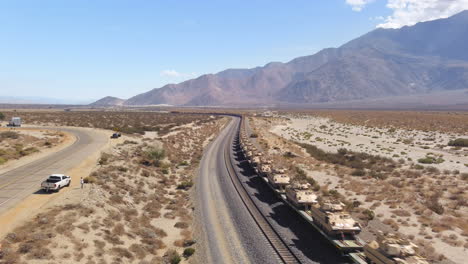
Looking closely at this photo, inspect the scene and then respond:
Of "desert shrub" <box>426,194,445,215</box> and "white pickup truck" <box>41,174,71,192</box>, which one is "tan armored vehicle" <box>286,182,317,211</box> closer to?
"desert shrub" <box>426,194,445,215</box>

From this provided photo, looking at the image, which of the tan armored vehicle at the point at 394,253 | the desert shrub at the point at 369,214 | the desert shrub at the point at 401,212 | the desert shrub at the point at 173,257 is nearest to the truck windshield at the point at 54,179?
the desert shrub at the point at 173,257

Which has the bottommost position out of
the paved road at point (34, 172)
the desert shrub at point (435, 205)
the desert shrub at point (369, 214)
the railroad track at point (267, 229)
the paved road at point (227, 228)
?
the paved road at point (227, 228)

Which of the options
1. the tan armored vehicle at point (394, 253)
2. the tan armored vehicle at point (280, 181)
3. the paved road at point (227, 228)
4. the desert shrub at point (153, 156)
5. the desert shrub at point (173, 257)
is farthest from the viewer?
the desert shrub at point (153, 156)

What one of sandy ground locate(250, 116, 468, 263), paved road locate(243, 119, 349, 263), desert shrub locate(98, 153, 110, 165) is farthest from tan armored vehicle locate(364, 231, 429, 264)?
desert shrub locate(98, 153, 110, 165)

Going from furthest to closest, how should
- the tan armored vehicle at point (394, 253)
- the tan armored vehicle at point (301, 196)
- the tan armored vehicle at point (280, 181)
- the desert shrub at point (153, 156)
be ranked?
the desert shrub at point (153, 156), the tan armored vehicle at point (280, 181), the tan armored vehicle at point (301, 196), the tan armored vehicle at point (394, 253)

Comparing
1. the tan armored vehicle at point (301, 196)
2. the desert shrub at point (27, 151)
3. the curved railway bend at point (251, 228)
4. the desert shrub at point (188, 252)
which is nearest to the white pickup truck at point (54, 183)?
the curved railway bend at point (251, 228)

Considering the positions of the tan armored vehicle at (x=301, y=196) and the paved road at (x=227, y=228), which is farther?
the tan armored vehicle at (x=301, y=196)

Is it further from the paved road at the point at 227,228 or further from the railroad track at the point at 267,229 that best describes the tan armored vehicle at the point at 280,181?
the paved road at the point at 227,228

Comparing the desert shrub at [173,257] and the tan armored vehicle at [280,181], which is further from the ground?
the tan armored vehicle at [280,181]
